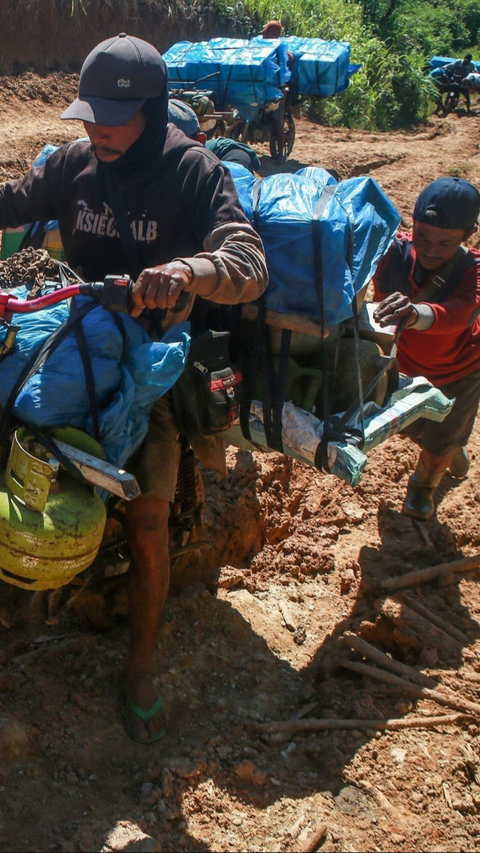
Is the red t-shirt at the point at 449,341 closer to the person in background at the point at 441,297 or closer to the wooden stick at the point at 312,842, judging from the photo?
the person in background at the point at 441,297

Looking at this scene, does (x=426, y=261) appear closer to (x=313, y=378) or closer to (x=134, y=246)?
(x=313, y=378)

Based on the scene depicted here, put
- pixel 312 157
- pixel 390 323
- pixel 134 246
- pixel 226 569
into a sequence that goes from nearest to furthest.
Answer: pixel 134 246 → pixel 390 323 → pixel 226 569 → pixel 312 157

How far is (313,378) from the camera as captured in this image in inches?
128

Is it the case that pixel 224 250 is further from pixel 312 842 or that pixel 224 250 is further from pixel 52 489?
pixel 312 842

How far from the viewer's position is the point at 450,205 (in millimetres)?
4074

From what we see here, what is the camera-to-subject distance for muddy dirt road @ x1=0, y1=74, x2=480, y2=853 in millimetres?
2779

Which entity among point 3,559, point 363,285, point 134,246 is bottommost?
point 3,559

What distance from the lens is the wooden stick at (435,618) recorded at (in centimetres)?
402

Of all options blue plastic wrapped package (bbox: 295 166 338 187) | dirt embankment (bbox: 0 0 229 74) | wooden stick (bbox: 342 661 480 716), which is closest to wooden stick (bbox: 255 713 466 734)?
wooden stick (bbox: 342 661 480 716)

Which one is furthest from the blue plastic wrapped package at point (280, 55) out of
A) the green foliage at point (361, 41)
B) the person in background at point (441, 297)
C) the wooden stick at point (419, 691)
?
the wooden stick at point (419, 691)

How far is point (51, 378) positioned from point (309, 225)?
1118 mm

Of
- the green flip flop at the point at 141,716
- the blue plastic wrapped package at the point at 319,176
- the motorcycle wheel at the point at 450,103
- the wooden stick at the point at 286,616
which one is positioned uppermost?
the blue plastic wrapped package at the point at 319,176

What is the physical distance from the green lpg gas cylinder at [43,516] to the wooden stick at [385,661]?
5.43ft

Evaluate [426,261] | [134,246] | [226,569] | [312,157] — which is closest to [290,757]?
[226,569]
